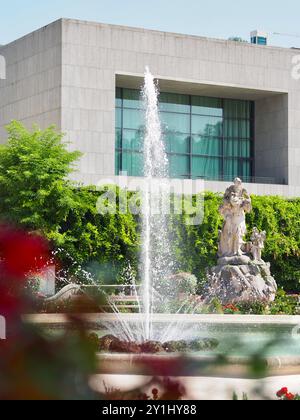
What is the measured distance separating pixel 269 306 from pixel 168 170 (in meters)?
18.6

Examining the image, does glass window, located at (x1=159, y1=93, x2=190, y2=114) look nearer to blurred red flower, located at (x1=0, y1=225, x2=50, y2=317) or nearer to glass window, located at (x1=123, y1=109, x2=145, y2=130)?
glass window, located at (x1=123, y1=109, x2=145, y2=130)

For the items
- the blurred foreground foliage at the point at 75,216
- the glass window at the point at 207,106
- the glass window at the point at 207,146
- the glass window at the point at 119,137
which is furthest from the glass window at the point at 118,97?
the blurred foreground foliage at the point at 75,216

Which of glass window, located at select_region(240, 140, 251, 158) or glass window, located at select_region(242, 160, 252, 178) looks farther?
glass window, located at select_region(240, 140, 251, 158)

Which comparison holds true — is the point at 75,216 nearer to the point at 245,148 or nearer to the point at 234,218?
the point at 234,218

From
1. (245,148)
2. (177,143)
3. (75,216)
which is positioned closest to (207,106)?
(177,143)

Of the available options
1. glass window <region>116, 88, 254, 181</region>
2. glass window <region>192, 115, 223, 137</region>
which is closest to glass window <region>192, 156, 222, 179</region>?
glass window <region>116, 88, 254, 181</region>

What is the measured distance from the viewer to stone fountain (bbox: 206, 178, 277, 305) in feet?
78.4

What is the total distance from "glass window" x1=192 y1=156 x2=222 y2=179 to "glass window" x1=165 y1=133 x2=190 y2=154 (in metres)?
0.69

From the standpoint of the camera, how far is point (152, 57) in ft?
130

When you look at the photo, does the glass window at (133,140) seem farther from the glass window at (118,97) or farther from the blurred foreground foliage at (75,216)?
the blurred foreground foliage at (75,216)

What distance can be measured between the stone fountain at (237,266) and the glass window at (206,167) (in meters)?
17.5

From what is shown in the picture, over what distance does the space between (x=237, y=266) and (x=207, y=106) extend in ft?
66.5

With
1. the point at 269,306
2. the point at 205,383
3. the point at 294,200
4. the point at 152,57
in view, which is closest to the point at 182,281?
the point at 269,306
